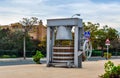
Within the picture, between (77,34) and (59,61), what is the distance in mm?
2086

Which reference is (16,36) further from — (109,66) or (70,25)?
(109,66)

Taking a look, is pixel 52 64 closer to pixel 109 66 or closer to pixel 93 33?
pixel 109 66

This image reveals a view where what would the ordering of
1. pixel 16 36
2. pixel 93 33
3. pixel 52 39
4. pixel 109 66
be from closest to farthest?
pixel 109 66 < pixel 52 39 < pixel 16 36 < pixel 93 33

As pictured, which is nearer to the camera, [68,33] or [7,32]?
[68,33]

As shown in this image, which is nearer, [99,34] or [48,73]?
[48,73]

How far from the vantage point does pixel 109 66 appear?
47.7 feet

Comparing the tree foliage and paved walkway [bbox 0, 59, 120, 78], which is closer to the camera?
paved walkway [bbox 0, 59, 120, 78]

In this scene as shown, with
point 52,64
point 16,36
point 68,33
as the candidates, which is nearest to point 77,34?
point 68,33

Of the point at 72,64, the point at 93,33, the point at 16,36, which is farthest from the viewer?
the point at 93,33

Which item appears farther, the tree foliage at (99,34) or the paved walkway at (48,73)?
the tree foliage at (99,34)

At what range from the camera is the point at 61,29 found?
78.2ft

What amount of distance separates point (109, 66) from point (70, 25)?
9221 millimetres

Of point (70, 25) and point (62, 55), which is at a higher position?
point (70, 25)

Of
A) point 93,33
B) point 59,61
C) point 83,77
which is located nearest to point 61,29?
point 59,61
